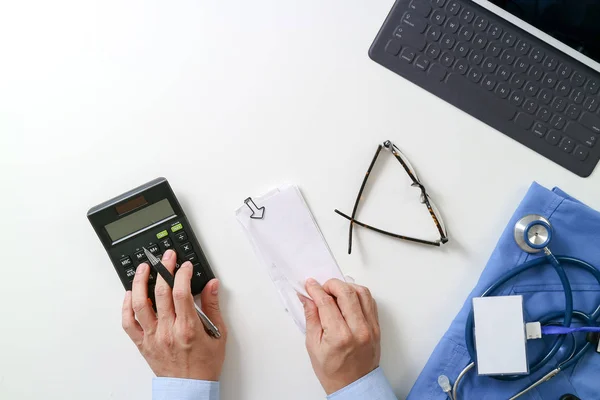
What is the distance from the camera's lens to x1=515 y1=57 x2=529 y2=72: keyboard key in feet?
2.61

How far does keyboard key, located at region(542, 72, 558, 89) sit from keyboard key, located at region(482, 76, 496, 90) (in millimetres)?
84

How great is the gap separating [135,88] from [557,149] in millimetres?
712

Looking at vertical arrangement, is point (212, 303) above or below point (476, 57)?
below

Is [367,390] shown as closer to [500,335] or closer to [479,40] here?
[500,335]

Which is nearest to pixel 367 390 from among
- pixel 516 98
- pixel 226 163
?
pixel 226 163

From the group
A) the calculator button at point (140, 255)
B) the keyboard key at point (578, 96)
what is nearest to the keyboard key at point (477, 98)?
the keyboard key at point (578, 96)

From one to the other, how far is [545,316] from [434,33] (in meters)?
0.50

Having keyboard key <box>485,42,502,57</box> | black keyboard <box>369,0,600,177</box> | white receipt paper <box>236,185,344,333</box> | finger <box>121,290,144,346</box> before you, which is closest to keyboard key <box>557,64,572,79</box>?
black keyboard <box>369,0,600,177</box>

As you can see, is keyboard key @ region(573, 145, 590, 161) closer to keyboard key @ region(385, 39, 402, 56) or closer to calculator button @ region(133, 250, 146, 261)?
keyboard key @ region(385, 39, 402, 56)

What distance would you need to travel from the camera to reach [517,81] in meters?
0.80

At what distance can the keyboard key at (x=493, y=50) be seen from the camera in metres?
0.79

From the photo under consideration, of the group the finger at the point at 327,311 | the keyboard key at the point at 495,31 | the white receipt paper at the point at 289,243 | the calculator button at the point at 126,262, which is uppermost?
the keyboard key at the point at 495,31

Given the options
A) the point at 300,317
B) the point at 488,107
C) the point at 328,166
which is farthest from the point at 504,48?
the point at 300,317

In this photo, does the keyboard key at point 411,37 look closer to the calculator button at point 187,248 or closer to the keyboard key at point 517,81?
the keyboard key at point 517,81
